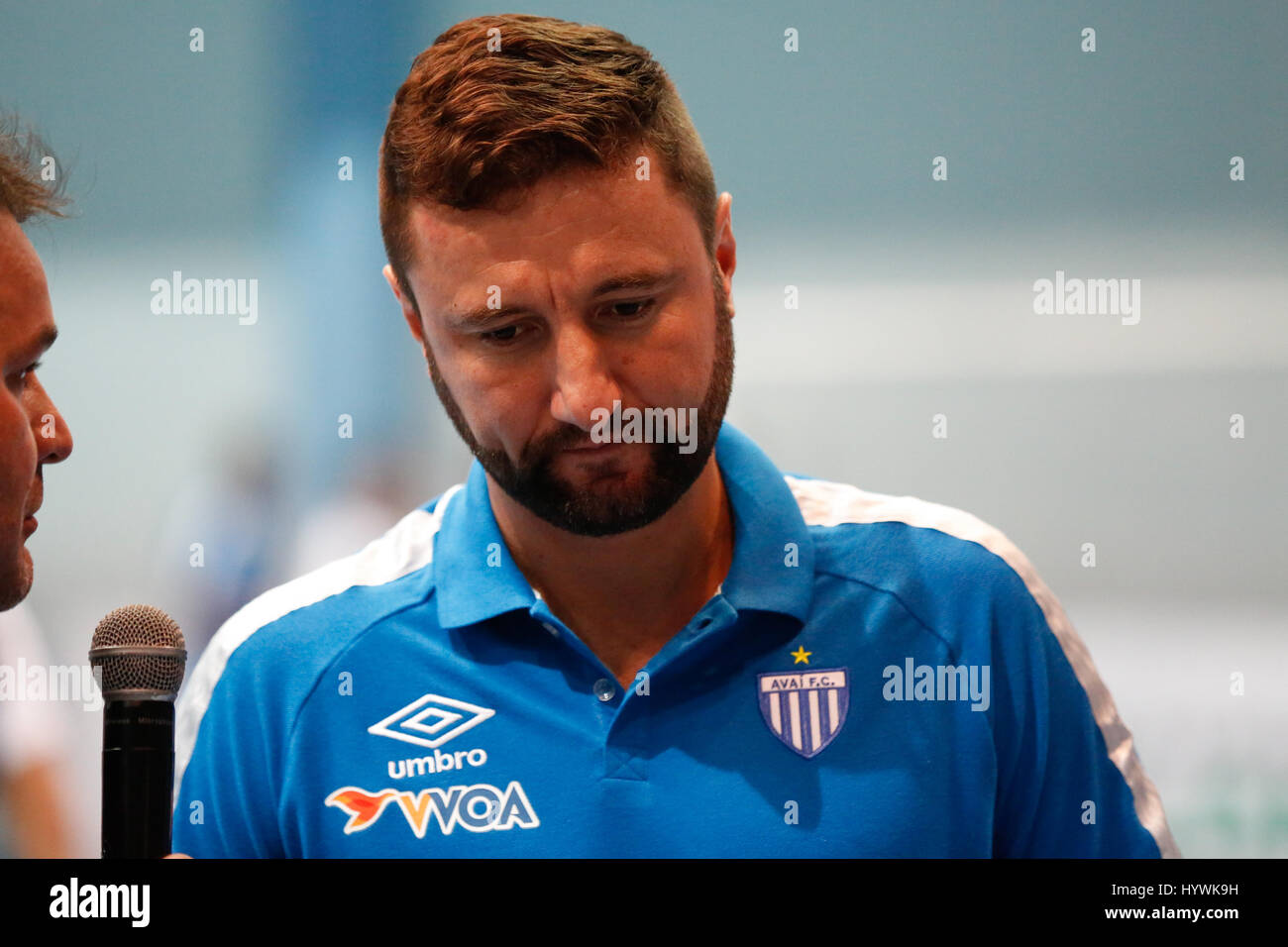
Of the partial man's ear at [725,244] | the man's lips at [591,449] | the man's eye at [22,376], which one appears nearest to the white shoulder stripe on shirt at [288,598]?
the man's lips at [591,449]

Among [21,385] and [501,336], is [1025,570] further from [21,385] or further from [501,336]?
[21,385]

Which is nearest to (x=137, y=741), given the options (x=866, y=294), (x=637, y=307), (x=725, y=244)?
(x=637, y=307)

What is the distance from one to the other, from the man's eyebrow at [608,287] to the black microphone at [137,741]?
18.8 inches

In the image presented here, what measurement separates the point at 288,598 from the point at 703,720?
0.55 metres

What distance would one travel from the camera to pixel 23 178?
1571 millimetres

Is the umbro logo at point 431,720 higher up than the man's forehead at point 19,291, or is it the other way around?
the man's forehead at point 19,291

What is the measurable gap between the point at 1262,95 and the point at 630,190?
3.45 feet

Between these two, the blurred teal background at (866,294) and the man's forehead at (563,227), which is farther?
the blurred teal background at (866,294)

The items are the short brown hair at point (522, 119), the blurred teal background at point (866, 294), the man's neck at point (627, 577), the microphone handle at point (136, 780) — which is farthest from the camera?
the blurred teal background at point (866, 294)

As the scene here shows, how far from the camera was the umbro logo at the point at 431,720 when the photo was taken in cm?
148

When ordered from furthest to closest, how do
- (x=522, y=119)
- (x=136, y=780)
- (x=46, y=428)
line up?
(x=46, y=428)
(x=522, y=119)
(x=136, y=780)

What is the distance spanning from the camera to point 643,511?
1479 millimetres

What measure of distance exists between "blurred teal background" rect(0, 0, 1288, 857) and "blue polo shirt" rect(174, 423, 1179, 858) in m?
0.36

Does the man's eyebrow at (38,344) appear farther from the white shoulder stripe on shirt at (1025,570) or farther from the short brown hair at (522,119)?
the white shoulder stripe on shirt at (1025,570)
